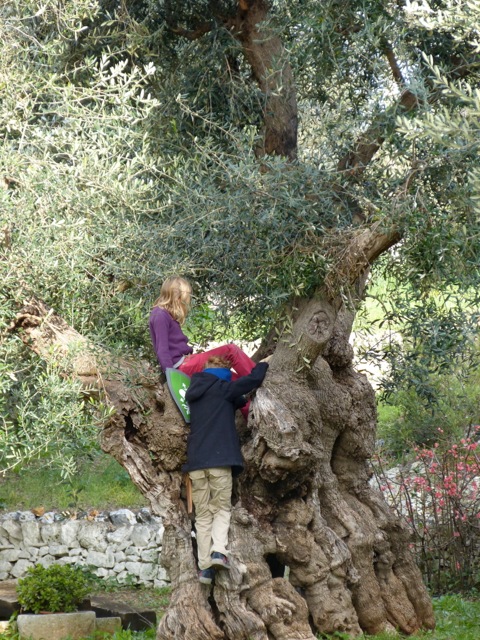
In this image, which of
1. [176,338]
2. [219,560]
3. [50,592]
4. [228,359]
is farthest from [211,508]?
[50,592]

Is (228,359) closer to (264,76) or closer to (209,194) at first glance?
(209,194)

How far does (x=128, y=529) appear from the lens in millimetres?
13500

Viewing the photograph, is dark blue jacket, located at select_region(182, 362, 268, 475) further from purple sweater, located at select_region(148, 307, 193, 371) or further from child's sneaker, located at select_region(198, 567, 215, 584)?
child's sneaker, located at select_region(198, 567, 215, 584)

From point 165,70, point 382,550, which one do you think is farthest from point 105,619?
point 165,70

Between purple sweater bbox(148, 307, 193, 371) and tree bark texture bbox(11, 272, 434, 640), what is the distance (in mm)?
199

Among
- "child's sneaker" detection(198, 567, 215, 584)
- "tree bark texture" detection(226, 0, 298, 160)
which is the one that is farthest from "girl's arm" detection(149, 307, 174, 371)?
"tree bark texture" detection(226, 0, 298, 160)

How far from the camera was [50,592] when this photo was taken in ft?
30.7

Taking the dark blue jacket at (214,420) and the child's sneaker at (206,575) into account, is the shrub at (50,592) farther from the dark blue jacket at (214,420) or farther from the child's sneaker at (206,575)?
the dark blue jacket at (214,420)

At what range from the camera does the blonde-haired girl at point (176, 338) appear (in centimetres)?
716

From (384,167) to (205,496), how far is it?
3.18 m

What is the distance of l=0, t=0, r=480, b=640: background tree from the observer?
7.00 meters

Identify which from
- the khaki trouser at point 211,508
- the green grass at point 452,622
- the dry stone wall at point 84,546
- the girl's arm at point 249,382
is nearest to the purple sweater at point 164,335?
the girl's arm at point 249,382

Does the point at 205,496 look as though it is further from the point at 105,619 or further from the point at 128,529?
the point at 128,529

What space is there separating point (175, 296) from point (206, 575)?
2.35 meters
